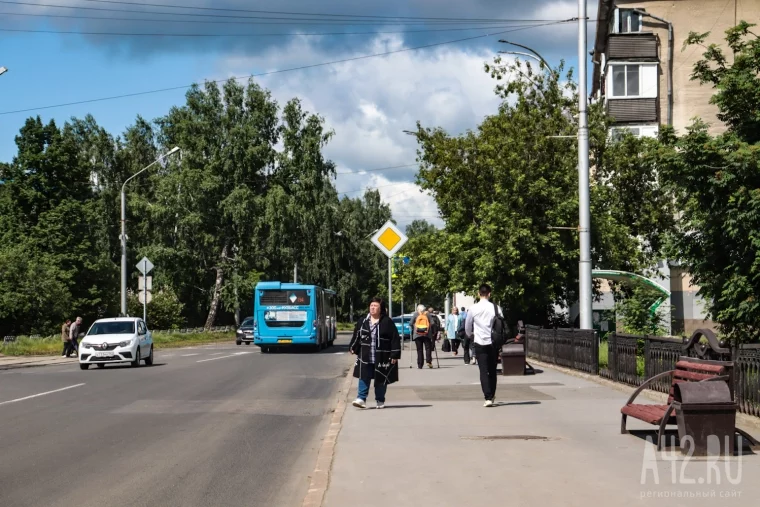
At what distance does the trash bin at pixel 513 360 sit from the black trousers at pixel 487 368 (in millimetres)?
6874

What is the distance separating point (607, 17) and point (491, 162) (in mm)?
19604

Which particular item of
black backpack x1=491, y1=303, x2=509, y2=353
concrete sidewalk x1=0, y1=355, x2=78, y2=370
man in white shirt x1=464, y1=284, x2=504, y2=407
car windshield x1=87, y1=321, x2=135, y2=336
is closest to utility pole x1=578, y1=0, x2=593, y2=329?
man in white shirt x1=464, y1=284, x2=504, y2=407

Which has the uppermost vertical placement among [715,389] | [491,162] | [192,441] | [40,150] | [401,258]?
[40,150]

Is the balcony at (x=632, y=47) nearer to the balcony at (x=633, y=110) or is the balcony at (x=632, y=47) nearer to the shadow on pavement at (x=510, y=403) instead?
the balcony at (x=633, y=110)

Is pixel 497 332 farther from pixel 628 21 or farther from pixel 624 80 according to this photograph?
pixel 628 21

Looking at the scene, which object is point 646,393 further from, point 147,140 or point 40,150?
point 147,140

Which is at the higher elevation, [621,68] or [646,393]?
[621,68]

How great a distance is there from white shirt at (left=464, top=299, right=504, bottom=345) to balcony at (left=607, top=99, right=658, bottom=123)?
102 feet

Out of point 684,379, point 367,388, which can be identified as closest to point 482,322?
point 367,388

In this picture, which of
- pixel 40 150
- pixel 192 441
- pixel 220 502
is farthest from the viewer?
pixel 40 150

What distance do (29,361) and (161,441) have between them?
2733 centimetres

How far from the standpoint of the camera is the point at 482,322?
15391mm

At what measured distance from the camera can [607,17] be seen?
49781 mm

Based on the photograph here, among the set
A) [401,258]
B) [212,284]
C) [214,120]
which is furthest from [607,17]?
[212,284]
